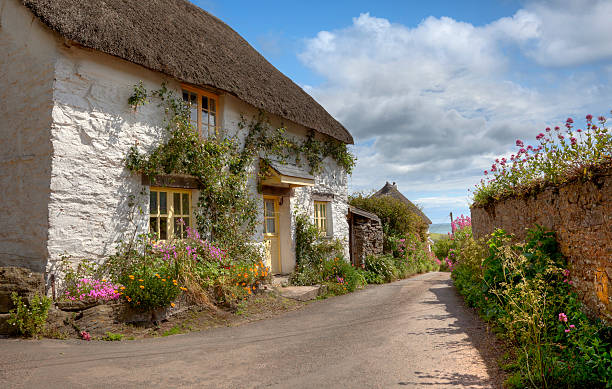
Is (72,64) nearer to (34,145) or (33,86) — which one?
(33,86)

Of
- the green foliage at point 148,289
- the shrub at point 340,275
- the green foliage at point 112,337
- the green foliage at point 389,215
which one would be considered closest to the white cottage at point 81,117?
the green foliage at point 148,289

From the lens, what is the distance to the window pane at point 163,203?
293 inches

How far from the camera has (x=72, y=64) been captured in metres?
6.27

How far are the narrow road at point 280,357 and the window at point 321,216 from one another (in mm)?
5143

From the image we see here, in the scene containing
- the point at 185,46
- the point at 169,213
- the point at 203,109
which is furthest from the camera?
the point at 203,109

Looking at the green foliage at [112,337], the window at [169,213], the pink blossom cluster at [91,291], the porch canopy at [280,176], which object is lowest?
the green foliage at [112,337]

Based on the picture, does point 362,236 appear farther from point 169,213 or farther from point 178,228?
point 169,213

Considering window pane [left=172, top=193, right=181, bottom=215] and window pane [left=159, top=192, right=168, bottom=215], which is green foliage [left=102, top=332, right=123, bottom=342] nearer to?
window pane [left=159, top=192, right=168, bottom=215]

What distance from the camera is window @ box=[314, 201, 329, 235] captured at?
11531mm

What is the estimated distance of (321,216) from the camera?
38.5ft

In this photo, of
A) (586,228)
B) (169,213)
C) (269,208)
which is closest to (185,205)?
(169,213)

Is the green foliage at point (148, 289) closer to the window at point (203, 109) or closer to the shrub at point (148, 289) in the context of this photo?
the shrub at point (148, 289)

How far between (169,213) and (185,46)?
348 centimetres

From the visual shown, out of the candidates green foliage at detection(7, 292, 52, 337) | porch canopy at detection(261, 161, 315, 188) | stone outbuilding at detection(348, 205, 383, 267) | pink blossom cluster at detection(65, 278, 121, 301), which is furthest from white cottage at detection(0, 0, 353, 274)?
stone outbuilding at detection(348, 205, 383, 267)
